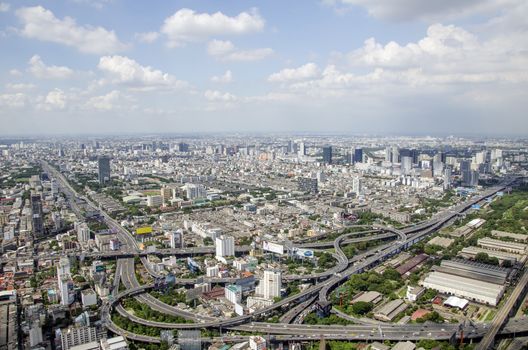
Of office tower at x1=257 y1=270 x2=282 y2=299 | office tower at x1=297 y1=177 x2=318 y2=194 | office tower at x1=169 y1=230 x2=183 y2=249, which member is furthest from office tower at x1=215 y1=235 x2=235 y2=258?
office tower at x1=297 y1=177 x2=318 y2=194

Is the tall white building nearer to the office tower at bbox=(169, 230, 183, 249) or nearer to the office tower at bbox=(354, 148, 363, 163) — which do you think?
the office tower at bbox=(169, 230, 183, 249)

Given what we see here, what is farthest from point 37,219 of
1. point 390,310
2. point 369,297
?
point 390,310

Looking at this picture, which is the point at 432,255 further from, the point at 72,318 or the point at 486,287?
the point at 72,318

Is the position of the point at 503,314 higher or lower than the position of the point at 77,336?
lower

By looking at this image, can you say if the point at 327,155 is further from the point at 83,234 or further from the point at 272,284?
the point at 272,284

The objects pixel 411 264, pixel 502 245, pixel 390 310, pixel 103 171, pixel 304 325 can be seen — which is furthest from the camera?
pixel 103 171

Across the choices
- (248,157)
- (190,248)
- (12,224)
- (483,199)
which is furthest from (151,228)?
(248,157)
